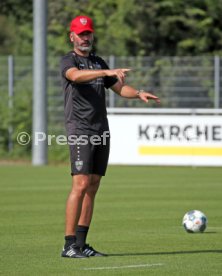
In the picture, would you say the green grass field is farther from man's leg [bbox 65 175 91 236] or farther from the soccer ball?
man's leg [bbox 65 175 91 236]

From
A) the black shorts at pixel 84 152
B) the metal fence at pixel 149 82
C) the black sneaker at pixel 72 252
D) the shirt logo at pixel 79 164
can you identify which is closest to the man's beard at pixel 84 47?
the black shorts at pixel 84 152

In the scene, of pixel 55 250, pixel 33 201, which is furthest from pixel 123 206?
pixel 55 250

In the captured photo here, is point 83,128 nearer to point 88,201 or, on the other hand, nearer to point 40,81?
point 88,201

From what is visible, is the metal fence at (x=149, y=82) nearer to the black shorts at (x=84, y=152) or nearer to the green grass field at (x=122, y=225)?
the green grass field at (x=122, y=225)

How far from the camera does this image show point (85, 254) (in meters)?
10.8

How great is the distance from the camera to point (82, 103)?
35.6ft

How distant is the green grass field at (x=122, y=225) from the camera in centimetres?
1004

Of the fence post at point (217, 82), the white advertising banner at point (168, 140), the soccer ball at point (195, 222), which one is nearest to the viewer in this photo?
the soccer ball at point (195, 222)

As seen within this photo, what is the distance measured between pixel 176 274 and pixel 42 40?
20.1 meters

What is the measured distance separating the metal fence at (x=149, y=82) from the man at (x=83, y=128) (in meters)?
19.9

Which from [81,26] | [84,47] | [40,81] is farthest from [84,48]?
[40,81]

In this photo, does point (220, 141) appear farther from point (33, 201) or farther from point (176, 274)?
point (176, 274)

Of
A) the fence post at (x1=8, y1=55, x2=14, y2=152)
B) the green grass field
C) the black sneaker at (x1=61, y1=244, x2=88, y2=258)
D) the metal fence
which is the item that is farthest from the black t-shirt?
the fence post at (x1=8, y1=55, x2=14, y2=152)

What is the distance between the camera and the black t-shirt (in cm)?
1084
